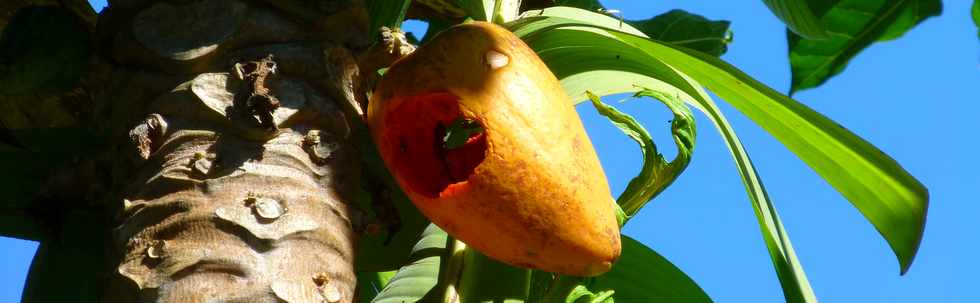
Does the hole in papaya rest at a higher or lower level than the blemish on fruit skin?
lower

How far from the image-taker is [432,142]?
110 centimetres

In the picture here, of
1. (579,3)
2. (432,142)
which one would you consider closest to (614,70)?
(432,142)

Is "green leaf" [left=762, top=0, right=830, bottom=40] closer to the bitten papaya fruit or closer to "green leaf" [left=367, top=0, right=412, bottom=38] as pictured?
the bitten papaya fruit

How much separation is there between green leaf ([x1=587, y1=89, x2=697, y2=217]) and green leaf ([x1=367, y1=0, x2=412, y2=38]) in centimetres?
30

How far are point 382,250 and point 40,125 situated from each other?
0.54 m

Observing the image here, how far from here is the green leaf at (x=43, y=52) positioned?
126 cm

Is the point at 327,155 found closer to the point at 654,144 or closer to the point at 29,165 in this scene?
the point at 654,144

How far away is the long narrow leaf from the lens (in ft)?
3.70

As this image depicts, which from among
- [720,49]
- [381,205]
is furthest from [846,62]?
[381,205]

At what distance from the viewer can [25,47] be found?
1277 mm

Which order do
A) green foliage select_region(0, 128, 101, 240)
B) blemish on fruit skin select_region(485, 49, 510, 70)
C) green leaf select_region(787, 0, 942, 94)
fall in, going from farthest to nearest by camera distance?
1. green leaf select_region(787, 0, 942, 94)
2. green foliage select_region(0, 128, 101, 240)
3. blemish on fruit skin select_region(485, 49, 510, 70)

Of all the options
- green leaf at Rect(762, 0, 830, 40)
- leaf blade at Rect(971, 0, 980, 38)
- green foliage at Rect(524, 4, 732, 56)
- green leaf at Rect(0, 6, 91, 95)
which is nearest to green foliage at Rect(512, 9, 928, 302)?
green leaf at Rect(762, 0, 830, 40)

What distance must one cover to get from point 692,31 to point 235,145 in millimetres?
1249

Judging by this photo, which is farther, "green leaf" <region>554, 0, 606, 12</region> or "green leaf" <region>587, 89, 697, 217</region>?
"green leaf" <region>554, 0, 606, 12</region>
